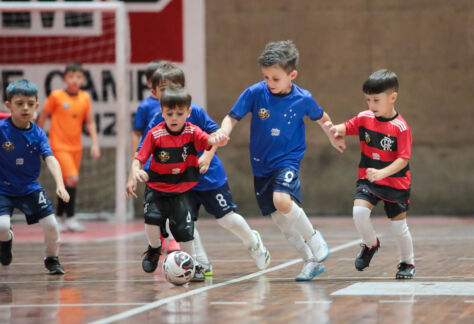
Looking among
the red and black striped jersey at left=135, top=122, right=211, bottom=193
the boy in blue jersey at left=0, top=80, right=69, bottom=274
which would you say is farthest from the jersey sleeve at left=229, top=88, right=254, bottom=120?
the boy in blue jersey at left=0, top=80, right=69, bottom=274

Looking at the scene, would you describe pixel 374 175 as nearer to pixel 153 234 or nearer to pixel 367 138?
pixel 367 138

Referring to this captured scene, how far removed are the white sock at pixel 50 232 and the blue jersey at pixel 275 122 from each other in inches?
73.3

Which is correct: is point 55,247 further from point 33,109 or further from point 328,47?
point 328,47

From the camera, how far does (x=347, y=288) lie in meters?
6.68

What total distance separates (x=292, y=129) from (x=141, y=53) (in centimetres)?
867

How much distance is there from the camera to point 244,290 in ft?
22.0

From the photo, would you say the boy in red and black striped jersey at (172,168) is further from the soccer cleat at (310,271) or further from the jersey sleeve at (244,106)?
the soccer cleat at (310,271)

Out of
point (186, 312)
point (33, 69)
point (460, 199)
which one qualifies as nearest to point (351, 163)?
point (460, 199)

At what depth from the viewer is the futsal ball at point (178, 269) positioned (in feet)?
22.7

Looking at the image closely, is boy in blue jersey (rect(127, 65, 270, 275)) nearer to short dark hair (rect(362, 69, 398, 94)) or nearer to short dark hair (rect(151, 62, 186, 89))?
short dark hair (rect(151, 62, 186, 89))

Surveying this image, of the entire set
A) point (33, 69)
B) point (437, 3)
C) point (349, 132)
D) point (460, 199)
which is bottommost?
point (460, 199)

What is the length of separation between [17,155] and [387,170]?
10.3ft

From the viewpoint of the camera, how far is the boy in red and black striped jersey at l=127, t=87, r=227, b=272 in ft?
23.6

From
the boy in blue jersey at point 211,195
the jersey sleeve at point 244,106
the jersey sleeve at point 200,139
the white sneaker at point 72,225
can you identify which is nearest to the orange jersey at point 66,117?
the white sneaker at point 72,225
